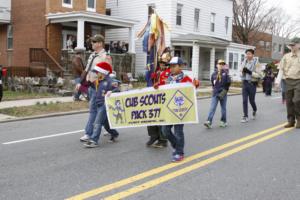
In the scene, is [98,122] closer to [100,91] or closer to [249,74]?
[100,91]

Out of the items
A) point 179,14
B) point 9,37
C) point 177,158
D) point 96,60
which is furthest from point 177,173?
point 179,14

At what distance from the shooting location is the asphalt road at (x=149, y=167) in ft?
15.7

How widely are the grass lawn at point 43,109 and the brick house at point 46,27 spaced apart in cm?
778

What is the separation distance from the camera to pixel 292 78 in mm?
9227

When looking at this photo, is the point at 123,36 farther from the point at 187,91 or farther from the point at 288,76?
the point at 187,91

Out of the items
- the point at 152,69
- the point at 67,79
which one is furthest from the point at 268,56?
the point at 152,69

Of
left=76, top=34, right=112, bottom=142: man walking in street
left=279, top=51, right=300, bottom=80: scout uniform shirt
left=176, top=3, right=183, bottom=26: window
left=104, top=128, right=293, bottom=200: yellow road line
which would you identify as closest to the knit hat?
left=76, top=34, right=112, bottom=142: man walking in street

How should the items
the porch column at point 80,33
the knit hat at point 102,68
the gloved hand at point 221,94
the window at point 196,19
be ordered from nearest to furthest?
the knit hat at point 102,68, the gloved hand at point 221,94, the porch column at point 80,33, the window at point 196,19

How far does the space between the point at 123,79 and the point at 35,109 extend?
10.3 meters

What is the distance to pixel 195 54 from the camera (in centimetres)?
2847

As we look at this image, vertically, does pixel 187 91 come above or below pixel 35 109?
above

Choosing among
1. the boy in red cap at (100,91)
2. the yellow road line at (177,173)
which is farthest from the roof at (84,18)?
the yellow road line at (177,173)

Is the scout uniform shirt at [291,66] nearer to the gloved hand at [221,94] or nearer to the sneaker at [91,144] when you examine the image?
the gloved hand at [221,94]

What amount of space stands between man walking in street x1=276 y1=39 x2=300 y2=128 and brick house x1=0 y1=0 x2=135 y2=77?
46.5 feet
